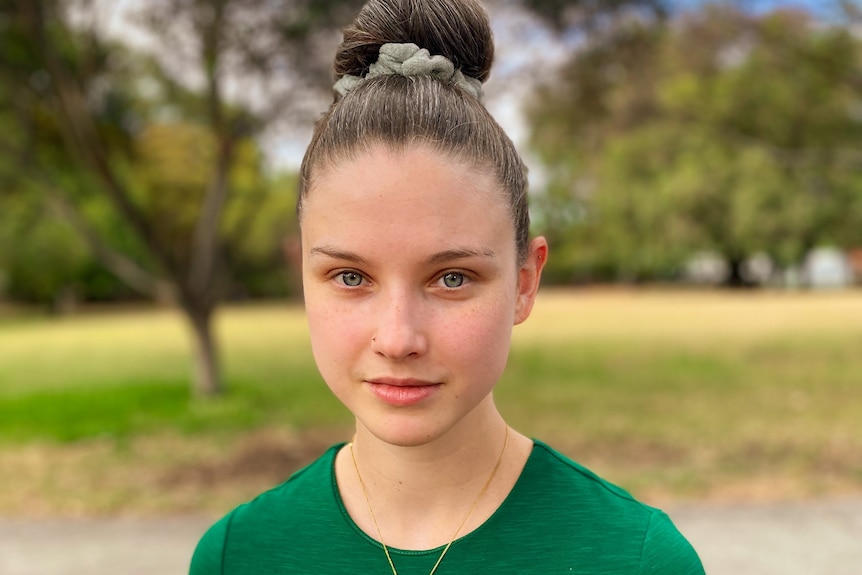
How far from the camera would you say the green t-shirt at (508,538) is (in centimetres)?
126

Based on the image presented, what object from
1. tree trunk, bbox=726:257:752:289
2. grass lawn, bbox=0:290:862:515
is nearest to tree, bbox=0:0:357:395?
grass lawn, bbox=0:290:862:515

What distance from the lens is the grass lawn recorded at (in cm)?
638

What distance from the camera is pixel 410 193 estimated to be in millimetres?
1165

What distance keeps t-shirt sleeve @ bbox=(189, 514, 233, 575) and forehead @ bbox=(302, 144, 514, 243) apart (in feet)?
2.03

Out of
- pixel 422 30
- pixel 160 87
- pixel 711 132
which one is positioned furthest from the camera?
pixel 711 132

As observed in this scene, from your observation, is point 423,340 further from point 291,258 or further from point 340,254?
point 291,258


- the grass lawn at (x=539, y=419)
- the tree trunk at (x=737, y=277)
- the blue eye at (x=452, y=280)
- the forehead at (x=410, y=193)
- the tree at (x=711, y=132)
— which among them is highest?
the tree trunk at (x=737, y=277)

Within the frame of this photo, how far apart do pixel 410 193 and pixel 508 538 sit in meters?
0.59

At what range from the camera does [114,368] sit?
53.1ft

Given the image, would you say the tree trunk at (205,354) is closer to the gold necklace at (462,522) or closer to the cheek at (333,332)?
the gold necklace at (462,522)

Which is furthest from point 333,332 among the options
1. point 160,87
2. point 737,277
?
point 737,277

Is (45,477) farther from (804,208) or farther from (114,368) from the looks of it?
Answer: (804,208)

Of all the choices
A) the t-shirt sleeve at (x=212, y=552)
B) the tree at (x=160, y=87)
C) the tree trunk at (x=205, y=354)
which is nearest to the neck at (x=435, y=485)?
the t-shirt sleeve at (x=212, y=552)

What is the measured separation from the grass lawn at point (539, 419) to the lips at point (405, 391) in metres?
5.05
